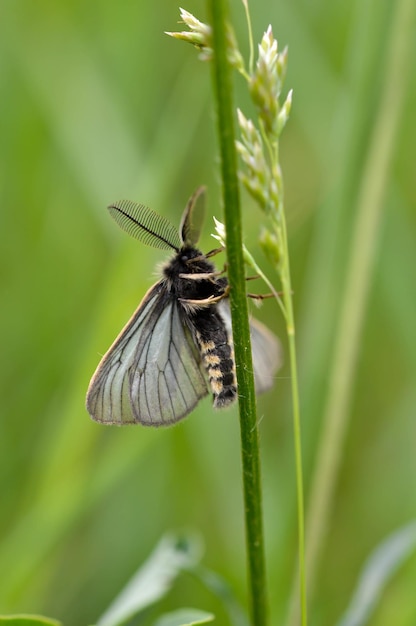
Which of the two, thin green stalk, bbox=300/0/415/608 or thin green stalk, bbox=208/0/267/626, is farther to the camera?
thin green stalk, bbox=300/0/415/608

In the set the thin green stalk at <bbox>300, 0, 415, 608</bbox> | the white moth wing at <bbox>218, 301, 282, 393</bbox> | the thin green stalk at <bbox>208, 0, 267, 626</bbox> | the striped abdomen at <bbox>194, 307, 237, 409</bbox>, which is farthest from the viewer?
the thin green stalk at <bbox>300, 0, 415, 608</bbox>

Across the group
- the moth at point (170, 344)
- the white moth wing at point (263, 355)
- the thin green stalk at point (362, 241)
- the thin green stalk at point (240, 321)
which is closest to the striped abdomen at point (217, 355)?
the moth at point (170, 344)

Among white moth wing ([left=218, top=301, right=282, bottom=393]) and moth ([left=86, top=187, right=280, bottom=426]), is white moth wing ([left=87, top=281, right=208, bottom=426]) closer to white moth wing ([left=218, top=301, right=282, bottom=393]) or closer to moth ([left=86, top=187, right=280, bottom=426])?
moth ([left=86, top=187, right=280, bottom=426])

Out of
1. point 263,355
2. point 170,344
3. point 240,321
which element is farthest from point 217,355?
point 240,321

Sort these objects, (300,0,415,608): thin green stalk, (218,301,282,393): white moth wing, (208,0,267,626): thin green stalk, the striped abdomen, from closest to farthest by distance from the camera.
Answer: (208,0,267,626): thin green stalk → the striped abdomen → (218,301,282,393): white moth wing → (300,0,415,608): thin green stalk

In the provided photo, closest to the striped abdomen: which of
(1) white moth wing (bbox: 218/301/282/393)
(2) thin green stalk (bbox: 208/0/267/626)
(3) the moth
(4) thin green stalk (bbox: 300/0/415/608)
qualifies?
(3) the moth

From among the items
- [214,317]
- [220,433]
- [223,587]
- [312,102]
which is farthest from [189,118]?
[223,587]

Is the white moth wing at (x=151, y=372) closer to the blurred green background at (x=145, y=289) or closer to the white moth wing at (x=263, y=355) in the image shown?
the white moth wing at (x=263, y=355)
